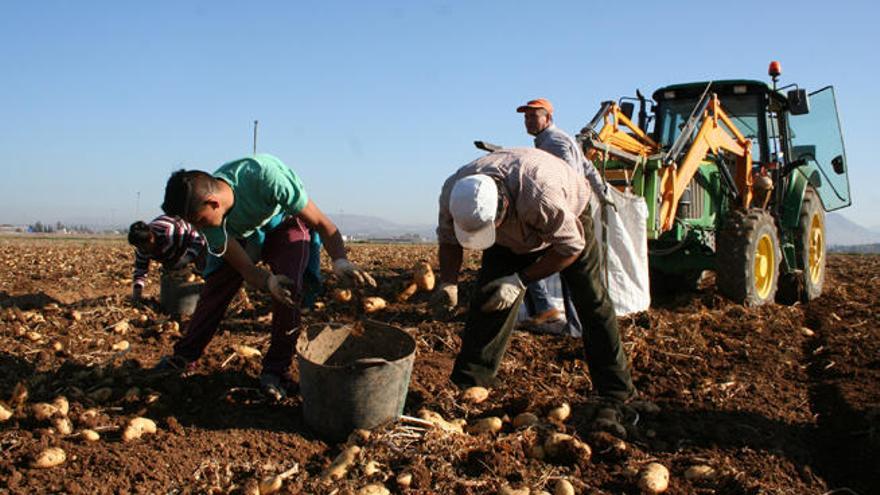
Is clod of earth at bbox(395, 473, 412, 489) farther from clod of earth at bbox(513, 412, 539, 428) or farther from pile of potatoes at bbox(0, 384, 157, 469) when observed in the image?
pile of potatoes at bbox(0, 384, 157, 469)

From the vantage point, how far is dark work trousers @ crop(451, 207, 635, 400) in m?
3.39

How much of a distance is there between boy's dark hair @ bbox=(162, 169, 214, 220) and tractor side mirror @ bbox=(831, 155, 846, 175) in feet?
22.5

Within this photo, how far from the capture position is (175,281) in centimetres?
578

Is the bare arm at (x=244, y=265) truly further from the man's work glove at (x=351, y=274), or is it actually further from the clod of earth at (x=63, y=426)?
the clod of earth at (x=63, y=426)

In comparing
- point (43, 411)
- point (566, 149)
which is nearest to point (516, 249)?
point (566, 149)

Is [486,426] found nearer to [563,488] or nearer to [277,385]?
[563,488]

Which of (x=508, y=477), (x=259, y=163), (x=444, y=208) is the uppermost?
(x=259, y=163)

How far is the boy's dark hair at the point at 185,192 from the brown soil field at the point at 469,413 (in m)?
→ 0.87

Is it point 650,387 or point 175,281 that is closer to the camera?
point 650,387

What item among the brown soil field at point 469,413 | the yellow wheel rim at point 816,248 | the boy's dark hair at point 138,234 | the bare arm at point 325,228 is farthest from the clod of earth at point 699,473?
the yellow wheel rim at point 816,248

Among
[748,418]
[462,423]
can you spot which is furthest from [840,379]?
[462,423]

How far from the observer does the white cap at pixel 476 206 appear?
2758 mm

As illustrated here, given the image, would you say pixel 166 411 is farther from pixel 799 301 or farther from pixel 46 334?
pixel 799 301

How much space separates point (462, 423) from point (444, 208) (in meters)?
0.96
